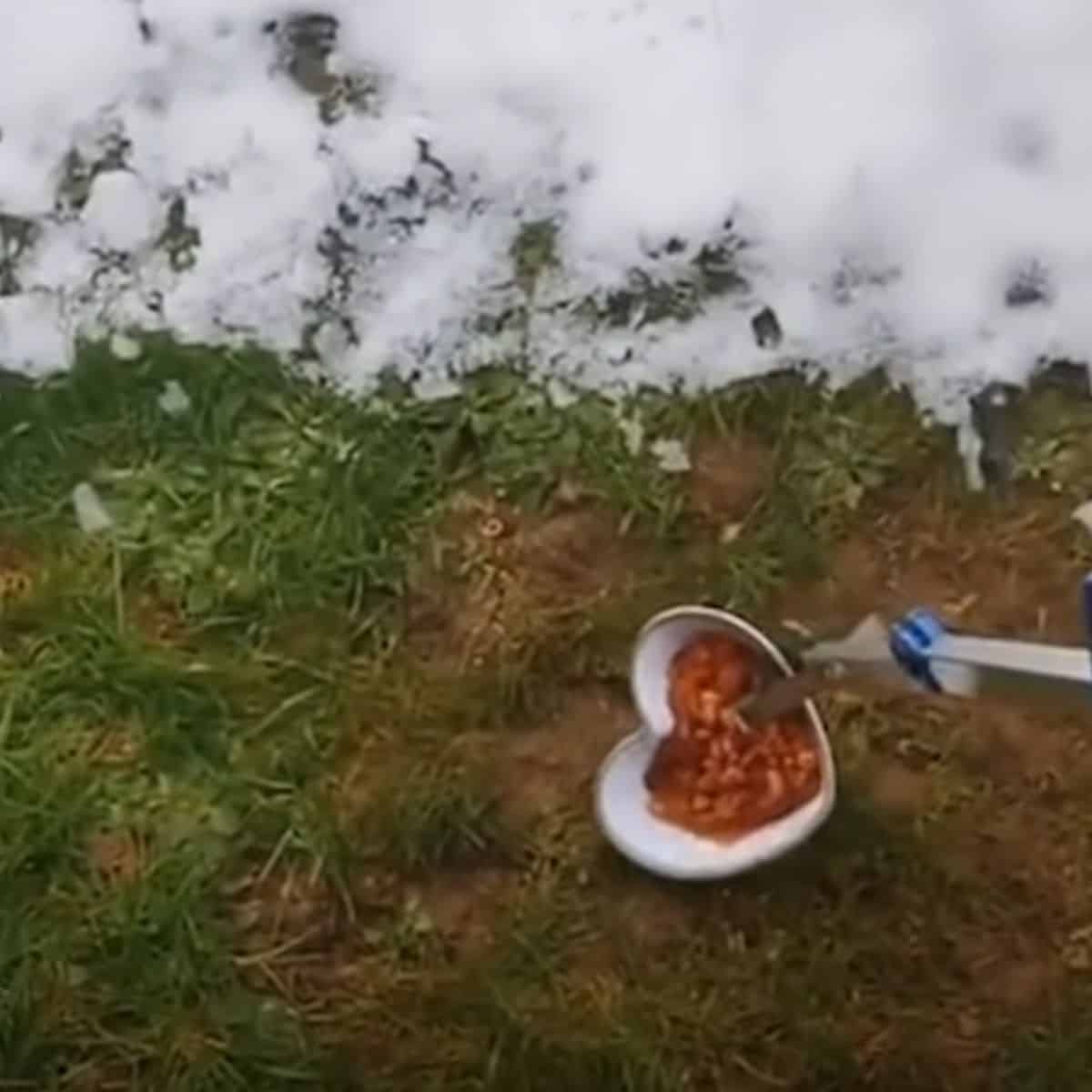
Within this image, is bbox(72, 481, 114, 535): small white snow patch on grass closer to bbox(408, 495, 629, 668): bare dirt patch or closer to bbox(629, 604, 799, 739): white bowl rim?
bbox(408, 495, 629, 668): bare dirt patch

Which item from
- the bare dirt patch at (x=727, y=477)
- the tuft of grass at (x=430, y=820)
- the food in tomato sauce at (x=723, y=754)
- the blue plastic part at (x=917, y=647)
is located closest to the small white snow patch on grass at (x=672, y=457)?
the bare dirt patch at (x=727, y=477)

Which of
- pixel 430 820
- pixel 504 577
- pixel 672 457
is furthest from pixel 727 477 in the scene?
pixel 430 820

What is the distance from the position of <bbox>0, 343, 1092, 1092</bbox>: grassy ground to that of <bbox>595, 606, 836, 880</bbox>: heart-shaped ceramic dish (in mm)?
23

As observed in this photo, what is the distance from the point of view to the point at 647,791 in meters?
1.67

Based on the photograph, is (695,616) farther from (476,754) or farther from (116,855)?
(116,855)

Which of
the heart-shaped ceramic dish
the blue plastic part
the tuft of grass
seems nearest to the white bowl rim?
the heart-shaped ceramic dish

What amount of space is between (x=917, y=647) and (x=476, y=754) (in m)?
0.38

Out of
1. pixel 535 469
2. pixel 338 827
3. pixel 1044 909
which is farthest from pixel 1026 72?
pixel 338 827

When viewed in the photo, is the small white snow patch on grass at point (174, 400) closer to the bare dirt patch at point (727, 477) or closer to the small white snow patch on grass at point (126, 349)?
the small white snow patch on grass at point (126, 349)

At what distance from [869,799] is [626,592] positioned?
186mm

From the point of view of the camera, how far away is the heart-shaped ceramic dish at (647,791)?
5.41 ft

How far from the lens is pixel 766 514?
Answer: 5.60 feet

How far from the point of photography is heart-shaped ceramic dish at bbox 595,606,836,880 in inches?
65.0

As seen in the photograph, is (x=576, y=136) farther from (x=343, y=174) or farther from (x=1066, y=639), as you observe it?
(x=1066, y=639)
